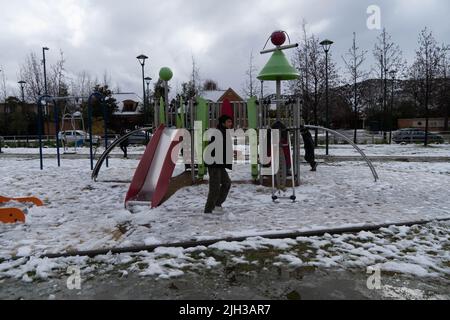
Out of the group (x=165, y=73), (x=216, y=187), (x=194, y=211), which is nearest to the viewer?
(x=216, y=187)

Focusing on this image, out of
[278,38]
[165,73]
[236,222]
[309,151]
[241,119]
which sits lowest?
[236,222]

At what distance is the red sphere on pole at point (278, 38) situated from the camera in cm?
875

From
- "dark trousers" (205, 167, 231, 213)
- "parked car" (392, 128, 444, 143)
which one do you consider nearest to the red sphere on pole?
"dark trousers" (205, 167, 231, 213)

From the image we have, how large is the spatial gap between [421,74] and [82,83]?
126 feet

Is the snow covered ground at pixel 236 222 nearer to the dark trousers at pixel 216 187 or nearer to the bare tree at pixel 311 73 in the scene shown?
the dark trousers at pixel 216 187

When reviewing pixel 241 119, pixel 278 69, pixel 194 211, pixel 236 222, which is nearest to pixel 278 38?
pixel 278 69

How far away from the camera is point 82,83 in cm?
4638

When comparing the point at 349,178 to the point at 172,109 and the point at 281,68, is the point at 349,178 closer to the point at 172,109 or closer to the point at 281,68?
the point at 281,68

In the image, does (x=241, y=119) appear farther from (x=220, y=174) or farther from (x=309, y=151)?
(x=220, y=174)

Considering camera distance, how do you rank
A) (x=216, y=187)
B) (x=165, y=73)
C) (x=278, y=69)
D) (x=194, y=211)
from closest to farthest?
(x=216, y=187)
(x=194, y=211)
(x=278, y=69)
(x=165, y=73)

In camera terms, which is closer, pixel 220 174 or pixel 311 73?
pixel 220 174

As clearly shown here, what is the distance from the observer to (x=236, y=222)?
5.65 m

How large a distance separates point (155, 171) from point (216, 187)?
2.17 m
